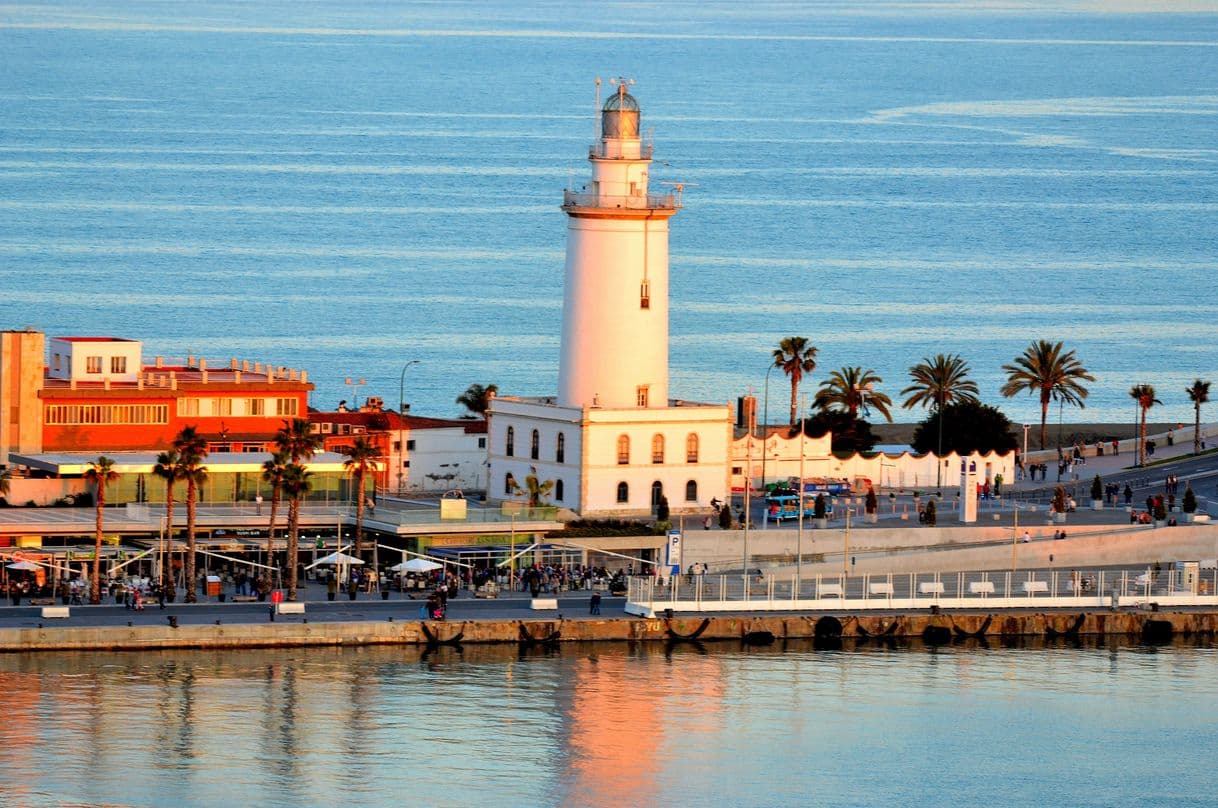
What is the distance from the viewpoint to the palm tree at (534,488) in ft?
237

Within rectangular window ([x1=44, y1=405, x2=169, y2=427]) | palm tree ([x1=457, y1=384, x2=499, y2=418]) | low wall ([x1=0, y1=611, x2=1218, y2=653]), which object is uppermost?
palm tree ([x1=457, y1=384, x2=499, y2=418])

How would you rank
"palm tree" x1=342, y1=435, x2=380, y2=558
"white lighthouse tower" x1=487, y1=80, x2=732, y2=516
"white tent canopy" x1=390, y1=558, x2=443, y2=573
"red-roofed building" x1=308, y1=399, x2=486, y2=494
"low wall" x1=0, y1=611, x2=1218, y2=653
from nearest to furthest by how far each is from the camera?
1. "low wall" x1=0, y1=611, x2=1218, y2=653
2. "white tent canopy" x1=390, y1=558, x2=443, y2=573
3. "palm tree" x1=342, y1=435, x2=380, y2=558
4. "white lighthouse tower" x1=487, y1=80, x2=732, y2=516
5. "red-roofed building" x1=308, y1=399, x2=486, y2=494

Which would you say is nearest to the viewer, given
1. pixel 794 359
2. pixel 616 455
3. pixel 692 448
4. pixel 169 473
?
pixel 169 473

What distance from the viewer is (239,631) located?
5850 centimetres

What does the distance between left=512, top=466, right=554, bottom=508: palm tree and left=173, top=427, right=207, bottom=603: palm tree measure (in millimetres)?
10702

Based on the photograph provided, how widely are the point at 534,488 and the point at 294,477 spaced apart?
10.7 m

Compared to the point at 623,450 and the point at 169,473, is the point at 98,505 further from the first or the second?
the point at 623,450

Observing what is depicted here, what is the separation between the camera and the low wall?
188ft

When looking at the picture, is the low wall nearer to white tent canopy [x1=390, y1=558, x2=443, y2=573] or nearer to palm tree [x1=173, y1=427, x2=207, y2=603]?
palm tree [x1=173, y1=427, x2=207, y2=603]

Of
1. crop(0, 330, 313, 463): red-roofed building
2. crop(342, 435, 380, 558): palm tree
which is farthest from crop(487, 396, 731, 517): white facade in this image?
crop(342, 435, 380, 558): palm tree

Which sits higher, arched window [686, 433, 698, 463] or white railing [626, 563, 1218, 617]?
arched window [686, 433, 698, 463]

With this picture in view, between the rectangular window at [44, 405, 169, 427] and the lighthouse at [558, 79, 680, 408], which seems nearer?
the rectangular window at [44, 405, 169, 427]

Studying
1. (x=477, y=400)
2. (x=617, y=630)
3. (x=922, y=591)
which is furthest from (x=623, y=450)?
(x=477, y=400)

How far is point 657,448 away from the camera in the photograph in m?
73.4
